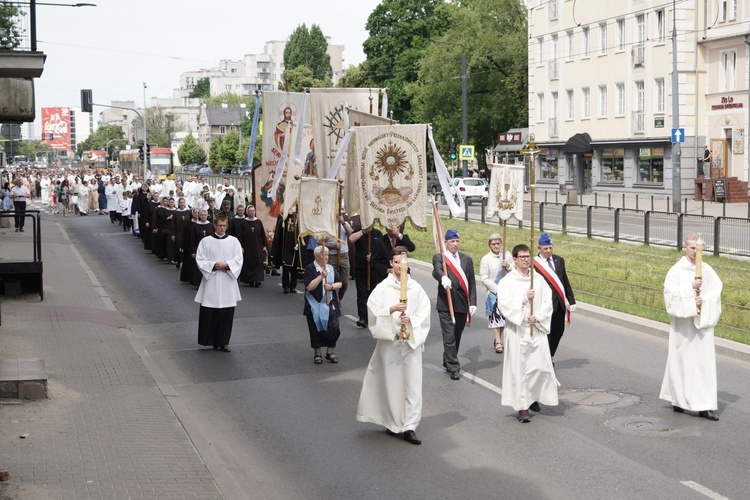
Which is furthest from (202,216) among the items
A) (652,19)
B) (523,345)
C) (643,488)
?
(652,19)

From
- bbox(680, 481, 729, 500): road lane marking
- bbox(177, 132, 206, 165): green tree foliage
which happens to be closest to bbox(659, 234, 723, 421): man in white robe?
bbox(680, 481, 729, 500): road lane marking

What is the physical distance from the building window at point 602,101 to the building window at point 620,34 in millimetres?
2657

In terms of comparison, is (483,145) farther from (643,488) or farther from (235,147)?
(643,488)

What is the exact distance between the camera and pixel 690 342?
10.9 m

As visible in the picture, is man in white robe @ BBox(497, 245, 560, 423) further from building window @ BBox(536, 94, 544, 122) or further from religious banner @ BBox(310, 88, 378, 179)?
building window @ BBox(536, 94, 544, 122)

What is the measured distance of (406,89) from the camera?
77125 mm

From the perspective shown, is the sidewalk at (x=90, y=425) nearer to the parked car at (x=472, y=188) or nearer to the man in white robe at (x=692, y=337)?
the man in white robe at (x=692, y=337)

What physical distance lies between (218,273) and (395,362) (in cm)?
541

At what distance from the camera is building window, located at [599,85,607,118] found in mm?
59000

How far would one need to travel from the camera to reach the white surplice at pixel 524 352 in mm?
10725

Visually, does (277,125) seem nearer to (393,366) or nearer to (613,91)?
(393,366)

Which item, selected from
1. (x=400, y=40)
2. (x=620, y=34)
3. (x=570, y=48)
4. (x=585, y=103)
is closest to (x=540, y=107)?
(x=570, y=48)

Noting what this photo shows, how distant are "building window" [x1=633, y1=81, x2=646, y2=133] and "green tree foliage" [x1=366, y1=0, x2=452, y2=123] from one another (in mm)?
27397

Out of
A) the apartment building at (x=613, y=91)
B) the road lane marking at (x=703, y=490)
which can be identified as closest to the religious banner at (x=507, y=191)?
the road lane marking at (x=703, y=490)
